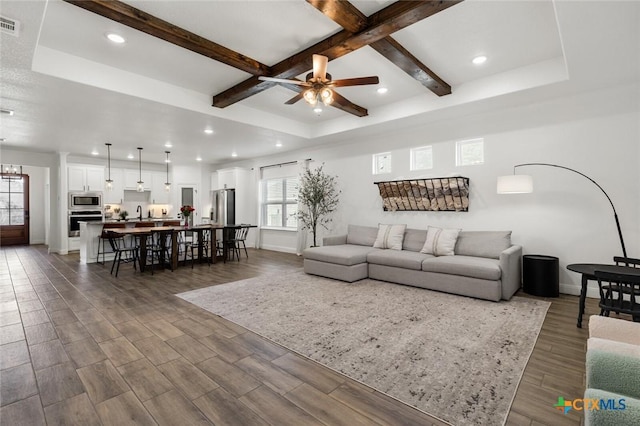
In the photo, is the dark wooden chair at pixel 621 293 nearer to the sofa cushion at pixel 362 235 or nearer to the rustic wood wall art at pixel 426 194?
the rustic wood wall art at pixel 426 194

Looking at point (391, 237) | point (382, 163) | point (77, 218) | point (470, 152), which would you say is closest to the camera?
point (470, 152)

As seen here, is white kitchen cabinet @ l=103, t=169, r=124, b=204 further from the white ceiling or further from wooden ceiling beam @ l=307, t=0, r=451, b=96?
wooden ceiling beam @ l=307, t=0, r=451, b=96

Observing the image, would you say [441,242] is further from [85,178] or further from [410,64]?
[85,178]

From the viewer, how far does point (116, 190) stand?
9.09 m

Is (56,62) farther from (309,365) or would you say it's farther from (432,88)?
(432,88)

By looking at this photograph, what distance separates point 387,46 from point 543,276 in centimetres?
365

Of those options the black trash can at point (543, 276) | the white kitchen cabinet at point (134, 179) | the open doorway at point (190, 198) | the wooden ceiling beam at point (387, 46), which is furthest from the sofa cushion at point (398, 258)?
the white kitchen cabinet at point (134, 179)

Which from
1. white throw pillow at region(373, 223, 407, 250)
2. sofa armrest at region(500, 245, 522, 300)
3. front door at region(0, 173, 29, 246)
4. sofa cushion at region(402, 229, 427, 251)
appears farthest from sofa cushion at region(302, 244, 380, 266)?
front door at region(0, 173, 29, 246)

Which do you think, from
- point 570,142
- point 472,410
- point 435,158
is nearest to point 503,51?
point 570,142

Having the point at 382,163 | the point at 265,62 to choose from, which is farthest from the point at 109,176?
the point at 382,163

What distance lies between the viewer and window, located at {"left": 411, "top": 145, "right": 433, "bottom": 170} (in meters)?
5.62

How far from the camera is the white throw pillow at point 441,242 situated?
4.73 meters

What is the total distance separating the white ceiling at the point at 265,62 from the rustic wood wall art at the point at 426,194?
115 cm

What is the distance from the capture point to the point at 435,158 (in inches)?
215
